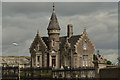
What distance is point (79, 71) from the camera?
206 feet

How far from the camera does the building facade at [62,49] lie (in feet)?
254

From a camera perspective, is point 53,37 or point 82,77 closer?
point 82,77

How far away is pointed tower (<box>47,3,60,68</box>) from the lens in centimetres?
7912

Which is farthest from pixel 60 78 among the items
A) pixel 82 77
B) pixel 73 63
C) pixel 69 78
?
pixel 73 63

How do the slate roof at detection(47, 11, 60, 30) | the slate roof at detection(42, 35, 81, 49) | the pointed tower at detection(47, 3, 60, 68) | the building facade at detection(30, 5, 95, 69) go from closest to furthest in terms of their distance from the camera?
the building facade at detection(30, 5, 95, 69), the slate roof at detection(42, 35, 81, 49), the slate roof at detection(47, 11, 60, 30), the pointed tower at detection(47, 3, 60, 68)

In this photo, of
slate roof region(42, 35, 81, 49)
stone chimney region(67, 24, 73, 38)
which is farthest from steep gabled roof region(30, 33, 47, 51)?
stone chimney region(67, 24, 73, 38)

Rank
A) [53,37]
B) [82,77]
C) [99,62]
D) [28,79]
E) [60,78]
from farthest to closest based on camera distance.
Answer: [53,37], [28,79], [60,78], [82,77], [99,62]

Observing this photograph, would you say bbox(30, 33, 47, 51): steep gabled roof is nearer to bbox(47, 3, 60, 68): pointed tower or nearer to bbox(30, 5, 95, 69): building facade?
bbox(30, 5, 95, 69): building facade

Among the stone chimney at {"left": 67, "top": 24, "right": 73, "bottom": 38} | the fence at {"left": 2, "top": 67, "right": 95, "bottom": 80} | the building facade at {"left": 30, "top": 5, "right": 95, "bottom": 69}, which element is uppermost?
the stone chimney at {"left": 67, "top": 24, "right": 73, "bottom": 38}

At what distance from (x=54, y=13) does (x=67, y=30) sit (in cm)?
466

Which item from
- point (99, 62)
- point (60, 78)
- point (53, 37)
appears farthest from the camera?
point (53, 37)

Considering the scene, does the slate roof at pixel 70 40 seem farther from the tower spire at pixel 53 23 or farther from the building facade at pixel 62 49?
the tower spire at pixel 53 23

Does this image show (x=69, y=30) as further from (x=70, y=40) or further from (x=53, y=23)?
(x=53, y=23)

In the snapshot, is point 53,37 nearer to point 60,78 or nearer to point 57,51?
point 57,51
